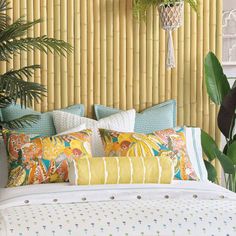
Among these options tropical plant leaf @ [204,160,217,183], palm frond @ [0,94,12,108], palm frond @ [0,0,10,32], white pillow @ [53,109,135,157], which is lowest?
tropical plant leaf @ [204,160,217,183]

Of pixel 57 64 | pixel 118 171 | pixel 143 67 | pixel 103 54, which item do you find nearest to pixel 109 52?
pixel 103 54

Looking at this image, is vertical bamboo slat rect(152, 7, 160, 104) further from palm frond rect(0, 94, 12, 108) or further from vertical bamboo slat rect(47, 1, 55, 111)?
palm frond rect(0, 94, 12, 108)

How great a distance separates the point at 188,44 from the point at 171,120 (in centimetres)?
60

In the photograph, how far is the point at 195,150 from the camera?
13.7 ft

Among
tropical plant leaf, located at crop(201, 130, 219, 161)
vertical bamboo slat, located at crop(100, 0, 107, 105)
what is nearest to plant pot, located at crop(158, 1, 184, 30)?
vertical bamboo slat, located at crop(100, 0, 107, 105)

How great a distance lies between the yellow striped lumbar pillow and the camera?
11.2 feet

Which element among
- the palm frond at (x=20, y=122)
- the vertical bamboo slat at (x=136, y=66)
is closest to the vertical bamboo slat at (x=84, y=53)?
the vertical bamboo slat at (x=136, y=66)

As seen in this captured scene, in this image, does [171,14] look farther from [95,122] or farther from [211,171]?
[211,171]

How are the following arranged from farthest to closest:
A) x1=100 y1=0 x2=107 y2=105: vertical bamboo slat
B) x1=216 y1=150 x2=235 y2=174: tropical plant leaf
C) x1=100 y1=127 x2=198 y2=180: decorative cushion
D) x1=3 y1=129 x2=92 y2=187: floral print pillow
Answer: x1=100 y1=0 x2=107 y2=105: vertical bamboo slat, x1=216 y1=150 x2=235 y2=174: tropical plant leaf, x1=100 y1=127 x2=198 y2=180: decorative cushion, x1=3 y1=129 x2=92 y2=187: floral print pillow

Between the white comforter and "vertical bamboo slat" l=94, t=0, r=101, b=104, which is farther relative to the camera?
"vertical bamboo slat" l=94, t=0, r=101, b=104

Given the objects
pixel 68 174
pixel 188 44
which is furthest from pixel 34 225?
pixel 188 44

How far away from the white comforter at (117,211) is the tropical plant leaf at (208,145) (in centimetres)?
111

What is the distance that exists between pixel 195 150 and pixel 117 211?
1499 millimetres

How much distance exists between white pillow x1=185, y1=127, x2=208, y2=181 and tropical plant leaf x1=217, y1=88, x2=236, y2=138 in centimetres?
24
